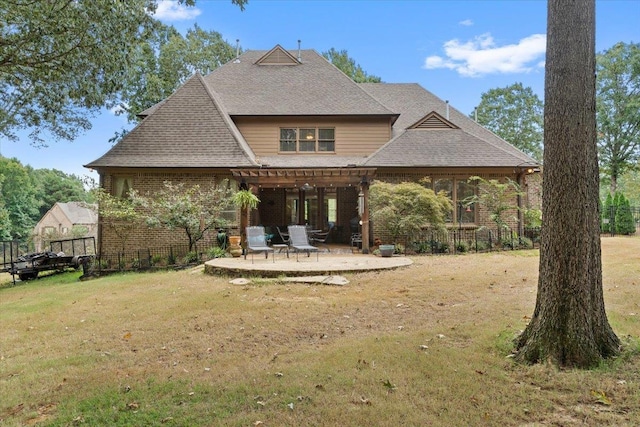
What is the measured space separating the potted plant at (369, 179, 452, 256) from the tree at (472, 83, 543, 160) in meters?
21.6

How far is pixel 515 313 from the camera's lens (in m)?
5.29

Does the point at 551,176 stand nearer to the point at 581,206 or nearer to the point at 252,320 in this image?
the point at 581,206

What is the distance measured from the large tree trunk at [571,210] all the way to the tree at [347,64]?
26.8 m

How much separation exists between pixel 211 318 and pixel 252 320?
69 centimetres

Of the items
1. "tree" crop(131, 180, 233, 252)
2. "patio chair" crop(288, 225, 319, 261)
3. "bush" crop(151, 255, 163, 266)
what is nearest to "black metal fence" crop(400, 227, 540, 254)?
"patio chair" crop(288, 225, 319, 261)

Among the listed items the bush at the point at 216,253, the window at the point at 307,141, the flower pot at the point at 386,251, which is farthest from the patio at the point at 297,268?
the window at the point at 307,141

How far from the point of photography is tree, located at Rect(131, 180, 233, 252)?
11734 mm

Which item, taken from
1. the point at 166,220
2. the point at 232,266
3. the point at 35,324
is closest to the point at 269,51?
the point at 166,220

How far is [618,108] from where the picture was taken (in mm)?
28594

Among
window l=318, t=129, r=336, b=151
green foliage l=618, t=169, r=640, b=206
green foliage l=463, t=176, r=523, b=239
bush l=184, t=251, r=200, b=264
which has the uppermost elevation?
window l=318, t=129, r=336, b=151

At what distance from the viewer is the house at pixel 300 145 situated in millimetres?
13336

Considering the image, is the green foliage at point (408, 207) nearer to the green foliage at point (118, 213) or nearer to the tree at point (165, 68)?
the green foliage at point (118, 213)

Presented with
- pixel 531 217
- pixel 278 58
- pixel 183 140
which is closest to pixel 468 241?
pixel 531 217

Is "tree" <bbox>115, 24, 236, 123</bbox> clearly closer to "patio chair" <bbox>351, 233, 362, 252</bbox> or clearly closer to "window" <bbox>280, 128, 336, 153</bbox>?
"window" <bbox>280, 128, 336, 153</bbox>
